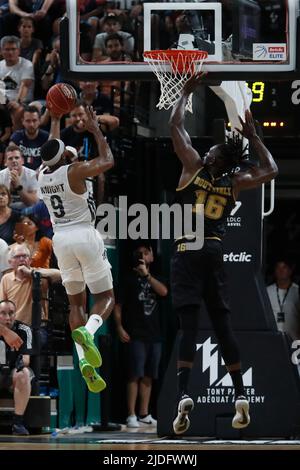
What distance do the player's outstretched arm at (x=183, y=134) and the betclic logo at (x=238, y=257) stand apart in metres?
2.83

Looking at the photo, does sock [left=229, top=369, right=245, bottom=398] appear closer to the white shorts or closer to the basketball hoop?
the white shorts

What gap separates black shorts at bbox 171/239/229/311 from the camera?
995 cm

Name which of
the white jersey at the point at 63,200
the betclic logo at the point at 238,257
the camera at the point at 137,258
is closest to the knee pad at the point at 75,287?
the white jersey at the point at 63,200

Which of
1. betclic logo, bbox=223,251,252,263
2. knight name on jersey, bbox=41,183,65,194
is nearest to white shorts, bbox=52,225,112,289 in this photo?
knight name on jersey, bbox=41,183,65,194

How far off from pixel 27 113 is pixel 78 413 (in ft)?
11.1

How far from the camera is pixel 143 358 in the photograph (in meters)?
14.4

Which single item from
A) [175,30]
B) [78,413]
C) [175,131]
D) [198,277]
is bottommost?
[78,413]

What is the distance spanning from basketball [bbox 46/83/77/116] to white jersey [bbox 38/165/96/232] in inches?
19.7

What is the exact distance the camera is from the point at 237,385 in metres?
10.1

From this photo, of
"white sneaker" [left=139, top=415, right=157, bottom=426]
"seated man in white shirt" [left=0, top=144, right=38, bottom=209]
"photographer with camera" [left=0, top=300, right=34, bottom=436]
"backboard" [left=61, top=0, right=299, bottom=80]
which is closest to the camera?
"backboard" [left=61, top=0, right=299, bottom=80]

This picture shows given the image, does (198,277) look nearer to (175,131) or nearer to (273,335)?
(175,131)

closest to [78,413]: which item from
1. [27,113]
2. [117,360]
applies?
[117,360]

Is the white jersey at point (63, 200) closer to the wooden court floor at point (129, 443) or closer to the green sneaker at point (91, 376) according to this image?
the green sneaker at point (91, 376)
